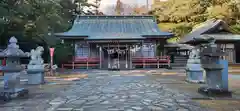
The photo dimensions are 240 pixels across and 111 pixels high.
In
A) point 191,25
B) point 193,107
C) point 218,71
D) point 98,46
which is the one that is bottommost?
point 193,107

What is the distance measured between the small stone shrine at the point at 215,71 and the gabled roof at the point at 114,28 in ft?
52.3

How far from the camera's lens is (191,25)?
106 ft

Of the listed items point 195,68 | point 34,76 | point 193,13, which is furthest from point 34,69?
point 193,13

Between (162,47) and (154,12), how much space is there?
12.0 metres

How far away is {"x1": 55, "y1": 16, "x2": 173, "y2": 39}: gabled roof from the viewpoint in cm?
2439

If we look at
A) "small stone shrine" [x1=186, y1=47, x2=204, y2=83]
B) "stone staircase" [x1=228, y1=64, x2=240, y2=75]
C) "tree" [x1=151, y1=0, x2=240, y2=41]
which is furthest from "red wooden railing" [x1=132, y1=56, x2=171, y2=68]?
"small stone shrine" [x1=186, y1=47, x2=204, y2=83]

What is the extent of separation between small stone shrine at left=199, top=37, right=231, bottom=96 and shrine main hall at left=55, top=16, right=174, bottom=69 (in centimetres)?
1442

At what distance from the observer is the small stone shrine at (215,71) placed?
7719mm

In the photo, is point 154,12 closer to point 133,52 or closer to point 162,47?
point 162,47

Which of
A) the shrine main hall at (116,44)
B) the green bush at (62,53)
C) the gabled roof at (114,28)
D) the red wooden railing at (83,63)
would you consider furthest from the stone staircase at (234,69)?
the green bush at (62,53)

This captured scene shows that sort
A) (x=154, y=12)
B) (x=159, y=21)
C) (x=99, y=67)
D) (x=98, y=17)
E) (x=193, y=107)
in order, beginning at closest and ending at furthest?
(x=193, y=107)
(x=99, y=67)
(x=98, y=17)
(x=159, y=21)
(x=154, y=12)

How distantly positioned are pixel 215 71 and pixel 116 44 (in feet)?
56.3

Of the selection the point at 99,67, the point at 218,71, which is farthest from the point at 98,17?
the point at 218,71

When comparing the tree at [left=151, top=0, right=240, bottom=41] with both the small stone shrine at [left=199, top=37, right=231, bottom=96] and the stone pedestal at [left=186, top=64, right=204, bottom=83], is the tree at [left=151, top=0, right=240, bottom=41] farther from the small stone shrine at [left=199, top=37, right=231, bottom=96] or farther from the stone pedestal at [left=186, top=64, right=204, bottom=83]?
the small stone shrine at [left=199, top=37, right=231, bottom=96]
